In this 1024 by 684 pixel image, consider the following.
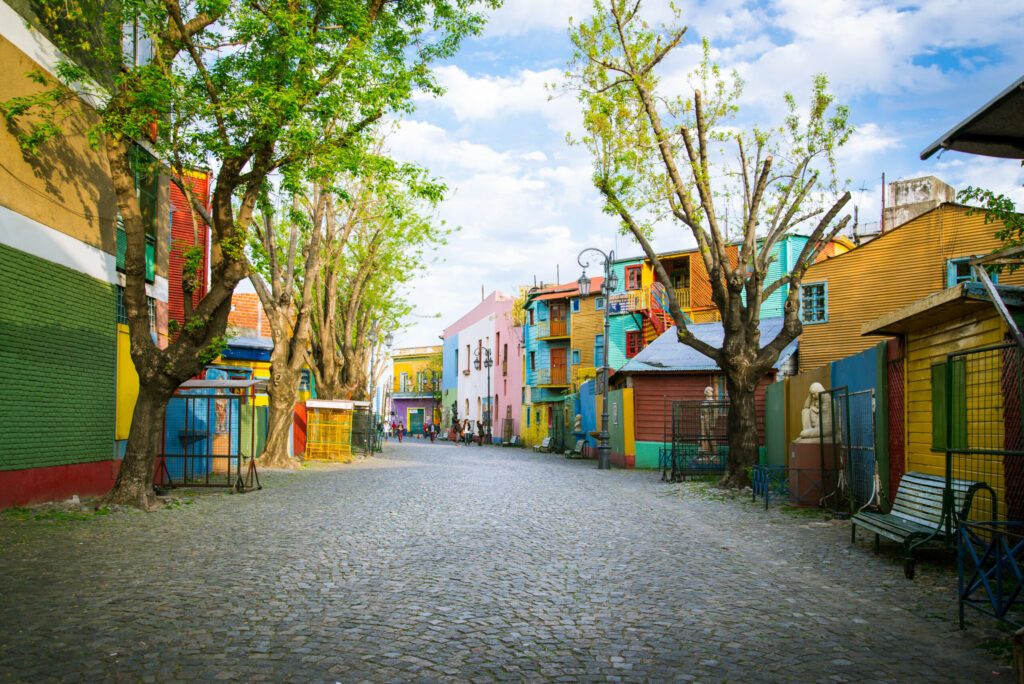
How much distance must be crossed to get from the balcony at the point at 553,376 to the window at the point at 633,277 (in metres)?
7.41

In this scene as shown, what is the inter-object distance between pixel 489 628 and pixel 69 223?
11657 mm

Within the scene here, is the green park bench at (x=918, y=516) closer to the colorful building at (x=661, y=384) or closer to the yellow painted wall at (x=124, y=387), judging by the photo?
the yellow painted wall at (x=124, y=387)

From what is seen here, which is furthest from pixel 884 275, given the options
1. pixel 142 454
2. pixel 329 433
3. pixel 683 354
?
pixel 142 454

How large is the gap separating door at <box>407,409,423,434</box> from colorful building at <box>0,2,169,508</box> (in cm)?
7351

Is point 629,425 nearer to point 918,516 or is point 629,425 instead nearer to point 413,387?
point 918,516

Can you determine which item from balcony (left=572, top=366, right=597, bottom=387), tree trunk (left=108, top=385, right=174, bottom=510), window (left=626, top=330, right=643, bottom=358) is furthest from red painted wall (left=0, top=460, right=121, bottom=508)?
window (left=626, top=330, right=643, bottom=358)

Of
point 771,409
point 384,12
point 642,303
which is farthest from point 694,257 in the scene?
point 384,12

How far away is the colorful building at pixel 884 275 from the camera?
81.5 feet

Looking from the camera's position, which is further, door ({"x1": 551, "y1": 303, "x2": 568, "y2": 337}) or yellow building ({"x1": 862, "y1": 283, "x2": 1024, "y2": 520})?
door ({"x1": 551, "y1": 303, "x2": 568, "y2": 337})

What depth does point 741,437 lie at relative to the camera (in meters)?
18.8

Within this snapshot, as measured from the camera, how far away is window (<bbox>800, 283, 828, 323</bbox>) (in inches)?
1102

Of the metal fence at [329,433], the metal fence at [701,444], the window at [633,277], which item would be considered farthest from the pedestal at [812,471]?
the window at [633,277]

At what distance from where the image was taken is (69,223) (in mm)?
14586

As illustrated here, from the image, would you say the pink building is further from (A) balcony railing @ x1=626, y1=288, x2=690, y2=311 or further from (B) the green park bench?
(B) the green park bench
